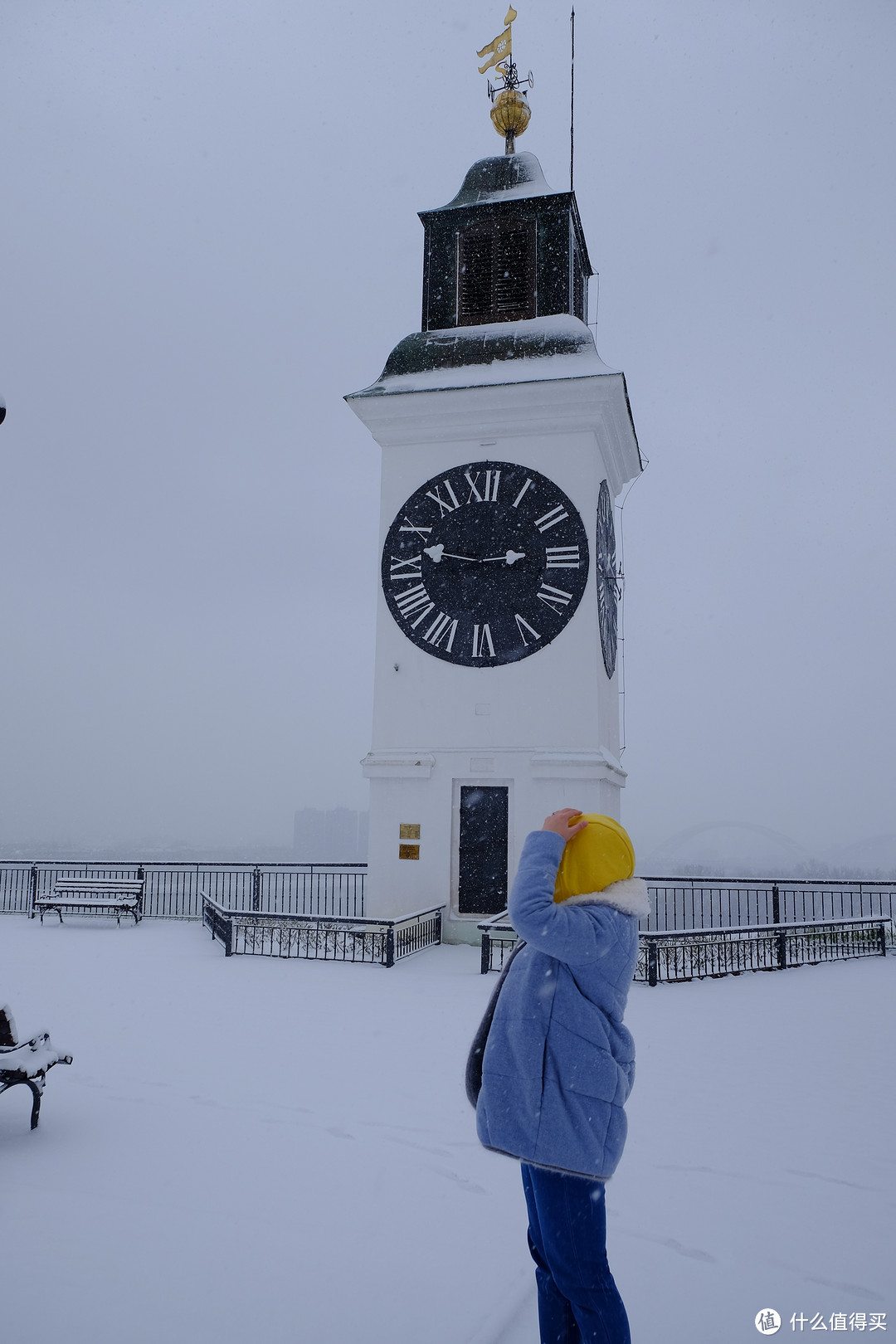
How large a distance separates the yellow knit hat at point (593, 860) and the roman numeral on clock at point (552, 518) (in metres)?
13.2

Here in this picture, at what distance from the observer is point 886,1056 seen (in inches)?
307

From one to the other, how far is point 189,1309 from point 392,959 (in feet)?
29.1

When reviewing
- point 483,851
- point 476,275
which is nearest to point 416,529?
point 476,275

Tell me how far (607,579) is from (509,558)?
7.77ft

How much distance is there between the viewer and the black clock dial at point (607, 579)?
16.0 metres

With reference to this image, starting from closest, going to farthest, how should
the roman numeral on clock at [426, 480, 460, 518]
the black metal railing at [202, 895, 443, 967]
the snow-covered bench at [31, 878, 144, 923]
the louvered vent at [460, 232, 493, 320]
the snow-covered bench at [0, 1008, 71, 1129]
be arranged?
1. the snow-covered bench at [0, 1008, 71, 1129]
2. the black metal railing at [202, 895, 443, 967]
3. the roman numeral on clock at [426, 480, 460, 518]
4. the snow-covered bench at [31, 878, 144, 923]
5. the louvered vent at [460, 232, 493, 320]

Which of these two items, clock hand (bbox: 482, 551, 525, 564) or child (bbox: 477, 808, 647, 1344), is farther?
clock hand (bbox: 482, 551, 525, 564)

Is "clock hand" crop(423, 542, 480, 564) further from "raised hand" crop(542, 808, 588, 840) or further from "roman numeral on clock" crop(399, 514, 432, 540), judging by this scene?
"raised hand" crop(542, 808, 588, 840)

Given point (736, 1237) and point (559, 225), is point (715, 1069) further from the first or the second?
point (559, 225)

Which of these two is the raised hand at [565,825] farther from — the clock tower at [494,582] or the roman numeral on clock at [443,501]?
the roman numeral on clock at [443,501]

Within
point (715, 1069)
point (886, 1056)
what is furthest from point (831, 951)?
point (715, 1069)

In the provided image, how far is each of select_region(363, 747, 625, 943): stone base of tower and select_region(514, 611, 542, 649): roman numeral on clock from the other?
1861 millimetres

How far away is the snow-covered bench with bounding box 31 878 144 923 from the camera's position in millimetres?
16766

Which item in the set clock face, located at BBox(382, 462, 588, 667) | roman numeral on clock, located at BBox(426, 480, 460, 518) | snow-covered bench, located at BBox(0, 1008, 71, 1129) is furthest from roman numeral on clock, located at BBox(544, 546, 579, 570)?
snow-covered bench, located at BBox(0, 1008, 71, 1129)
